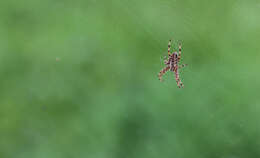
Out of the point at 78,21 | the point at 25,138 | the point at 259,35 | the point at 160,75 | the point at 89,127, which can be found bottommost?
the point at 25,138

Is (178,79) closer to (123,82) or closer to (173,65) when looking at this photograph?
(173,65)

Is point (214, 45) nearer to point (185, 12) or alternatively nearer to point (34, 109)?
point (185, 12)

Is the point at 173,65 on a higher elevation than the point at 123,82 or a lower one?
higher

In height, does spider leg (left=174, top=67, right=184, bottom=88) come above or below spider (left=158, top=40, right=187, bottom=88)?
below

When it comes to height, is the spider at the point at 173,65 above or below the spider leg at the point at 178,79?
above

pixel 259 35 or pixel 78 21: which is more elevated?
pixel 259 35

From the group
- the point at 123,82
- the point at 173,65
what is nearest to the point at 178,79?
the point at 173,65

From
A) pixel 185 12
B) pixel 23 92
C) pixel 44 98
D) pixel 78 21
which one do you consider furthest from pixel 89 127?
pixel 185 12
